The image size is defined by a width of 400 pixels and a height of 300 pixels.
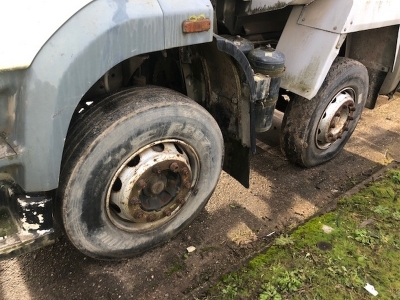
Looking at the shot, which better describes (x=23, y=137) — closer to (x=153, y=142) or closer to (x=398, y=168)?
(x=153, y=142)

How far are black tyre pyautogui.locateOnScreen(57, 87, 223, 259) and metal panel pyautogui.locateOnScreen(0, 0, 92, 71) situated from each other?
1.65 ft

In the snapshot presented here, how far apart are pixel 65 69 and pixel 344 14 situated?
79.2 inches

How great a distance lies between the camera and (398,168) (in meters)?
3.69

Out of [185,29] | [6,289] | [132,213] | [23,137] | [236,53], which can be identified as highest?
[185,29]

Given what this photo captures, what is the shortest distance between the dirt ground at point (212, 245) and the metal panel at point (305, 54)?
845 millimetres

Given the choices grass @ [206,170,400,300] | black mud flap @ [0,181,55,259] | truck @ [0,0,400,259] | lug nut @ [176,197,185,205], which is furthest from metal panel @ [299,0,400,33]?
black mud flap @ [0,181,55,259]

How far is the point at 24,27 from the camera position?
1.47 meters

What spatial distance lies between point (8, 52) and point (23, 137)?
339mm

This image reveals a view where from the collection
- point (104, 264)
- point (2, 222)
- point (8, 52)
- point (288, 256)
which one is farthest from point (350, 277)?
point (8, 52)

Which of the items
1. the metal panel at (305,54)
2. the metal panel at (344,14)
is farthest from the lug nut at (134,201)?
the metal panel at (344,14)

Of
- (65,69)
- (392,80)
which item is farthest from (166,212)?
(392,80)

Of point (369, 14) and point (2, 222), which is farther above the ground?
point (369, 14)

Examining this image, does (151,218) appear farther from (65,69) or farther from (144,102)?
(65,69)

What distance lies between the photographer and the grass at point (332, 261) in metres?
2.36
